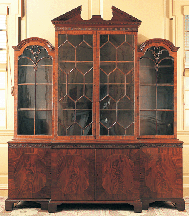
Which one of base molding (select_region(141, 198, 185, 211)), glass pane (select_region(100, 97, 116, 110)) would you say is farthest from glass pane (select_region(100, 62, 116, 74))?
base molding (select_region(141, 198, 185, 211))

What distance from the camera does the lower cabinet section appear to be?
2619mm

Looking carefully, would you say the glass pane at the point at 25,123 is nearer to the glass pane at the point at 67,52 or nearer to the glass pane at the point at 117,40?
the glass pane at the point at 67,52

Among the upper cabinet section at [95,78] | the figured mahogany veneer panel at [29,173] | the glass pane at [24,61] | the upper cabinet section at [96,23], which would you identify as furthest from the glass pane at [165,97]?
the glass pane at [24,61]

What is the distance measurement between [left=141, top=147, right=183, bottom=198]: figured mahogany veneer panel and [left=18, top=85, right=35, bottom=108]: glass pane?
1.60 metres

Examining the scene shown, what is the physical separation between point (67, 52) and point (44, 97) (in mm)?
656

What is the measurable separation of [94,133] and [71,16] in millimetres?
1480

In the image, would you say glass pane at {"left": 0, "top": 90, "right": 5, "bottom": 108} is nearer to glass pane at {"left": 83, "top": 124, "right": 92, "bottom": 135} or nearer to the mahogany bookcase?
the mahogany bookcase

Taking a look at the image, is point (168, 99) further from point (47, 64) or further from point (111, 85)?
point (47, 64)

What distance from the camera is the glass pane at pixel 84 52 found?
268 centimetres

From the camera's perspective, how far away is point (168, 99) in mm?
2820

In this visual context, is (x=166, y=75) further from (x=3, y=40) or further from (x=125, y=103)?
(x=3, y=40)

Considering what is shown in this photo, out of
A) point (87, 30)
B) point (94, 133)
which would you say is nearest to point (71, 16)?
point (87, 30)

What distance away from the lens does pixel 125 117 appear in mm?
2689

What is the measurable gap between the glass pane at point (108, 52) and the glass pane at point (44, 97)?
798 millimetres
